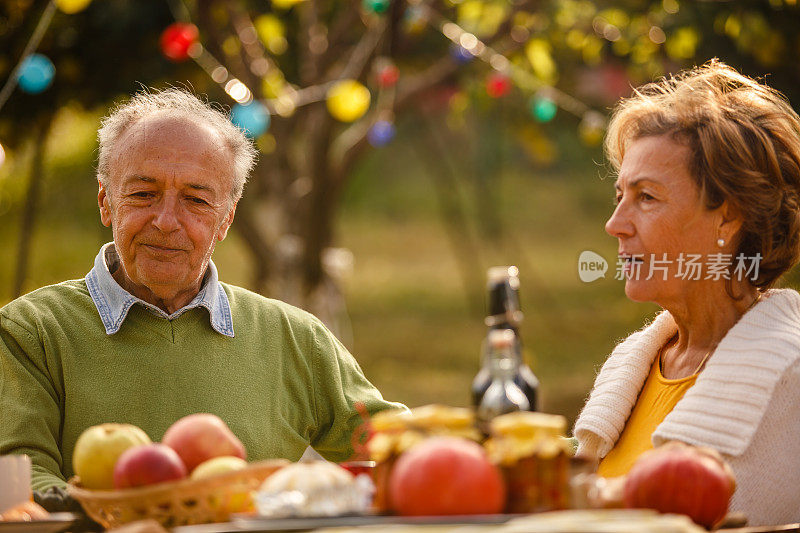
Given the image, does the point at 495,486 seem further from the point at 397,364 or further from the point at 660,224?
the point at 397,364

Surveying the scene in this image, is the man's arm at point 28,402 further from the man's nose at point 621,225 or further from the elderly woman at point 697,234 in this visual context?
the man's nose at point 621,225

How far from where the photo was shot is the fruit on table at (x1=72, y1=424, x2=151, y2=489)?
147 cm

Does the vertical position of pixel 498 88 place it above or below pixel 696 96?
above

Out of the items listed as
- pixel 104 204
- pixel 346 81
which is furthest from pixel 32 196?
pixel 104 204

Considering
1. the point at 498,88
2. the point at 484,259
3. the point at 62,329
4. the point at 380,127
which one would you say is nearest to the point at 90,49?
the point at 380,127

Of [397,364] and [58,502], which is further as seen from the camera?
[397,364]

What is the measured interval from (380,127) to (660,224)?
298 centimetres

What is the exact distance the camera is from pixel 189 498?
1.39 m

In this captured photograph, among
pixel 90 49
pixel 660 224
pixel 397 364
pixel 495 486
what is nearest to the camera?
pixel 495 486

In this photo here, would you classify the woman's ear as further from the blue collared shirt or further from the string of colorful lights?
the string of colorful lights

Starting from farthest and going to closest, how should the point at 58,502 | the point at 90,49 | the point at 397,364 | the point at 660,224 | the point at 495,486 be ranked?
the point at 397,364
the point at 90,49
the point at 660,224
the point at 58,502
the point at 495,486

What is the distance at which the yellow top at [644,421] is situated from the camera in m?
2.03

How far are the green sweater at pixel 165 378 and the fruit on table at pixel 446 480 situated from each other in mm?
929

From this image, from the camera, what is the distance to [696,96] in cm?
212
